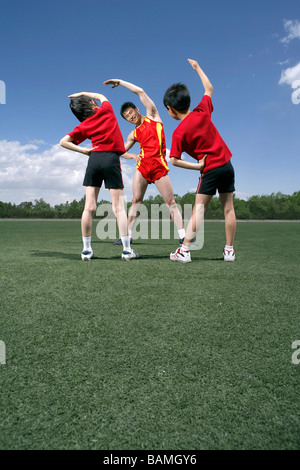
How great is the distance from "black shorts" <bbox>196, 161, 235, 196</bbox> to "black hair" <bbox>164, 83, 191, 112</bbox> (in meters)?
0.88

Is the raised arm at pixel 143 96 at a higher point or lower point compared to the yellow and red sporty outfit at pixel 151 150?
higher

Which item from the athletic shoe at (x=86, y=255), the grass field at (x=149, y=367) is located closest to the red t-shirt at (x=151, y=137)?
the athletic shoe at (x=86, y=255)

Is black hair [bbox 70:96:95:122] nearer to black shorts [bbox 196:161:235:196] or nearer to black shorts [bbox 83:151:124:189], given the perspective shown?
black shorts [bbox 83:151:124:189]

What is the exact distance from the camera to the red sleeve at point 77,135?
459 cm

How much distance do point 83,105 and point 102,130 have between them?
0.46 meters

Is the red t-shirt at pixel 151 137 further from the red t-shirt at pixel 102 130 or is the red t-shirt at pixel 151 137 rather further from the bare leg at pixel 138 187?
the red t-shirt at pixel 102 130

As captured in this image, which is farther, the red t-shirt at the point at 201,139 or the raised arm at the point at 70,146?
the raised arm at the point at 70,146

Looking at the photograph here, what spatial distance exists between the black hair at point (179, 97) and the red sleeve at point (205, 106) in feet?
0.48

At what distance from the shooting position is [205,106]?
4273 millimetres

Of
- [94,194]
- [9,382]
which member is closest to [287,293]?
[9,382]
